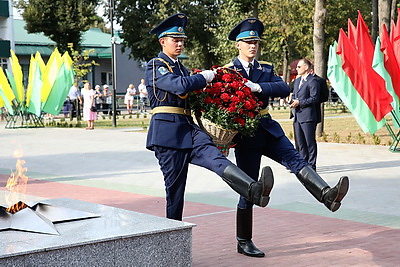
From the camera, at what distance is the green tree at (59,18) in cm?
4647

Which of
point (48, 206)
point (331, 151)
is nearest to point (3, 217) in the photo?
point (48, 206)

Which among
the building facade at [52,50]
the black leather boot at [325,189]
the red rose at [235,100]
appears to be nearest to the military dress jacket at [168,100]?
the red rose at [235,100]

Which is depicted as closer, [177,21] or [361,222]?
[177,21]

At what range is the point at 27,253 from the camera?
178 inches

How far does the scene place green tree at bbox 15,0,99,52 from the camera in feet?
152

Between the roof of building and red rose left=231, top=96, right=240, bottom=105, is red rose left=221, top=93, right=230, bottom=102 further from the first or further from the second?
the roof of building

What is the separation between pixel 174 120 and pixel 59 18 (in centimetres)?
4259

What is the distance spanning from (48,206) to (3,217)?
440 millimetres

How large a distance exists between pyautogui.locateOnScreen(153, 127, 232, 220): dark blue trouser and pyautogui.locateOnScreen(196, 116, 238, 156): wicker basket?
5 centimetres

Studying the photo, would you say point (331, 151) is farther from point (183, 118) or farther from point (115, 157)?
point (183, 118)

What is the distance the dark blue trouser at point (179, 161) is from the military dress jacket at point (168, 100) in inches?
2.5

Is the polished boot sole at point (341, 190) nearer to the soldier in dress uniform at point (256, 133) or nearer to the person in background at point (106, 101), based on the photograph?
the soldier in dress uniform at point (256, 133)

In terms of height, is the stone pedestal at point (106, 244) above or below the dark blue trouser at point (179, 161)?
below

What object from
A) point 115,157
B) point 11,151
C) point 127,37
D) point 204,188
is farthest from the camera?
point 127,37
